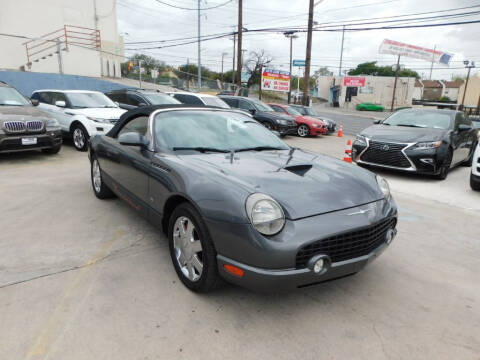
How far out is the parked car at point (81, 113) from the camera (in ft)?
28.3

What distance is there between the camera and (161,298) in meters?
2.77

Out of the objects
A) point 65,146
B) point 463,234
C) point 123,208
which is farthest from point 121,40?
point 463,234

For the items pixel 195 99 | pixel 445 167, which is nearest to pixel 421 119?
pixel 445 167

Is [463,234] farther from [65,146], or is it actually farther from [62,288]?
[65,146]

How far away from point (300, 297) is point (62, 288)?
1979 mm

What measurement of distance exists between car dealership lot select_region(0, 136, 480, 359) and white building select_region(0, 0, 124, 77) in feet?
63.0

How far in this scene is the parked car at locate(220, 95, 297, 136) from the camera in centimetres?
1369

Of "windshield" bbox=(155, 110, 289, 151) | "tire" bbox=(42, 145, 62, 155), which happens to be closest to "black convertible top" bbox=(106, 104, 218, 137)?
"windshield" bbox=(155, 110, 289, 151)

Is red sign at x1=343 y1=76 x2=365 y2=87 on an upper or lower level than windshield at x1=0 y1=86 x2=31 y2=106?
upper

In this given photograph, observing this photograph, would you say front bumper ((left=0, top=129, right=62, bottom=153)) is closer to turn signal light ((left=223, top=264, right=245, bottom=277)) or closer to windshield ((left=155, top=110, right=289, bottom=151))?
windshield ((left=155, top=110, right=289, bottom=151))

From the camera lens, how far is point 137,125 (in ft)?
13.2

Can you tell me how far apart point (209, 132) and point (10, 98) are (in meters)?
6.78

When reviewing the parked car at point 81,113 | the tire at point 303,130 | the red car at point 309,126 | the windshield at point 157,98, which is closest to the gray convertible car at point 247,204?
the parked car at point 81,113

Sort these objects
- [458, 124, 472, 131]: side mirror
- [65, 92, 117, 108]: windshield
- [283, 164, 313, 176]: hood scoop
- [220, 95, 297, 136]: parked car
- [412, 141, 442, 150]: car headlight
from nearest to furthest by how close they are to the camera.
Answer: [283, 164, 313, 176]: hood scoop, [412, 141, 442, 150]: car headlight, [458, 124, 472, 131]: side mirror, [65, 92, 117, 108]: windshield, [220, 95, 297, 136]: parked car
